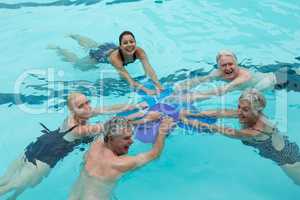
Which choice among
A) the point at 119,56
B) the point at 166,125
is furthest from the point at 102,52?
the point at 166,125

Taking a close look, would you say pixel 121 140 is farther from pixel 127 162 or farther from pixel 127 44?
pixel 127 44

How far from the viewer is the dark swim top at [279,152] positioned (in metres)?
4.37

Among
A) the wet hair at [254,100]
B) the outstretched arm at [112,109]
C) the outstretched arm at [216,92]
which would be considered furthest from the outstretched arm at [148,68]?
the wet hair at [254,100]

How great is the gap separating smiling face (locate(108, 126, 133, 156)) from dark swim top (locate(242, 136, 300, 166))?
1.51 m

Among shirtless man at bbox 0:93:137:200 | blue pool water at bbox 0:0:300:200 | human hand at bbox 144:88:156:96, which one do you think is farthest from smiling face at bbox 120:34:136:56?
shirtless man at bbox 0:93:137:200

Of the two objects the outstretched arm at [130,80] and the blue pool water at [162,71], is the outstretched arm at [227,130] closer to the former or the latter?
the blue pool water at [162,71]

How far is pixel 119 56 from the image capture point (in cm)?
613

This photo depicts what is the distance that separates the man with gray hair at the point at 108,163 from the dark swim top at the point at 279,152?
1.29 meters

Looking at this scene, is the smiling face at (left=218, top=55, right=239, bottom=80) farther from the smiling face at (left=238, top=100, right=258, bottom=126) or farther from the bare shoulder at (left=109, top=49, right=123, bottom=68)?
the bare shoulder at (left=109, top=49, right=123, bottom=68)

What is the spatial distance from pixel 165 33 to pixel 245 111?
3.52 m

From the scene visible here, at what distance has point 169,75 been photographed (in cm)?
646

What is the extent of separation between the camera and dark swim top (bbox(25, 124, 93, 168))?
443 centimetres

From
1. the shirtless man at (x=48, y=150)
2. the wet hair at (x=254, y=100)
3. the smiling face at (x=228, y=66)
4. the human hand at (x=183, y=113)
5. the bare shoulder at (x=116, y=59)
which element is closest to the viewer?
the shirtless man at (x=48, y=150)

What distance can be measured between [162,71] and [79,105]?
224 cm
